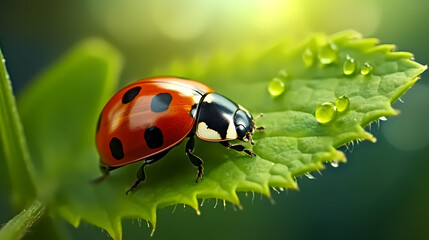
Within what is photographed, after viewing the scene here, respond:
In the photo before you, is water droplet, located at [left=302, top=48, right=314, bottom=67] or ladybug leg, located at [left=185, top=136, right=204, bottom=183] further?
water droplet, located at [left=302, top=48, right=314, bottom=67]

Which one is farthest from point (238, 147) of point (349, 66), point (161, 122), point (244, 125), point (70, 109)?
point (70, 109)

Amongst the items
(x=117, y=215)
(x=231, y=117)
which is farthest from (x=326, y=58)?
(x=117, y=215)

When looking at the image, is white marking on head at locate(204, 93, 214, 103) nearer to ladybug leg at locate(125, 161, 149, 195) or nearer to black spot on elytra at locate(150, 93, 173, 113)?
black spot on elytra at locate(150, 93, 173, 113)

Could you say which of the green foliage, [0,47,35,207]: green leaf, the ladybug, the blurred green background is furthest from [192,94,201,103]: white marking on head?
[0,47,35,207]: green leaf

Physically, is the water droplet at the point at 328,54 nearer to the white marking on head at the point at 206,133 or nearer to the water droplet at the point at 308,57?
the water droplet at the point at 308,57

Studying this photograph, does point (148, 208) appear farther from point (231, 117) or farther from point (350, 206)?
point (350, 206)

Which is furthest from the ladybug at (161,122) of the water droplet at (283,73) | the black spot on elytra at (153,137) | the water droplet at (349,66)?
the water droplet at (349,66)

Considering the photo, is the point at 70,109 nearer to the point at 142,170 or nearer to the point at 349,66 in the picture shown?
the point at 142,170
